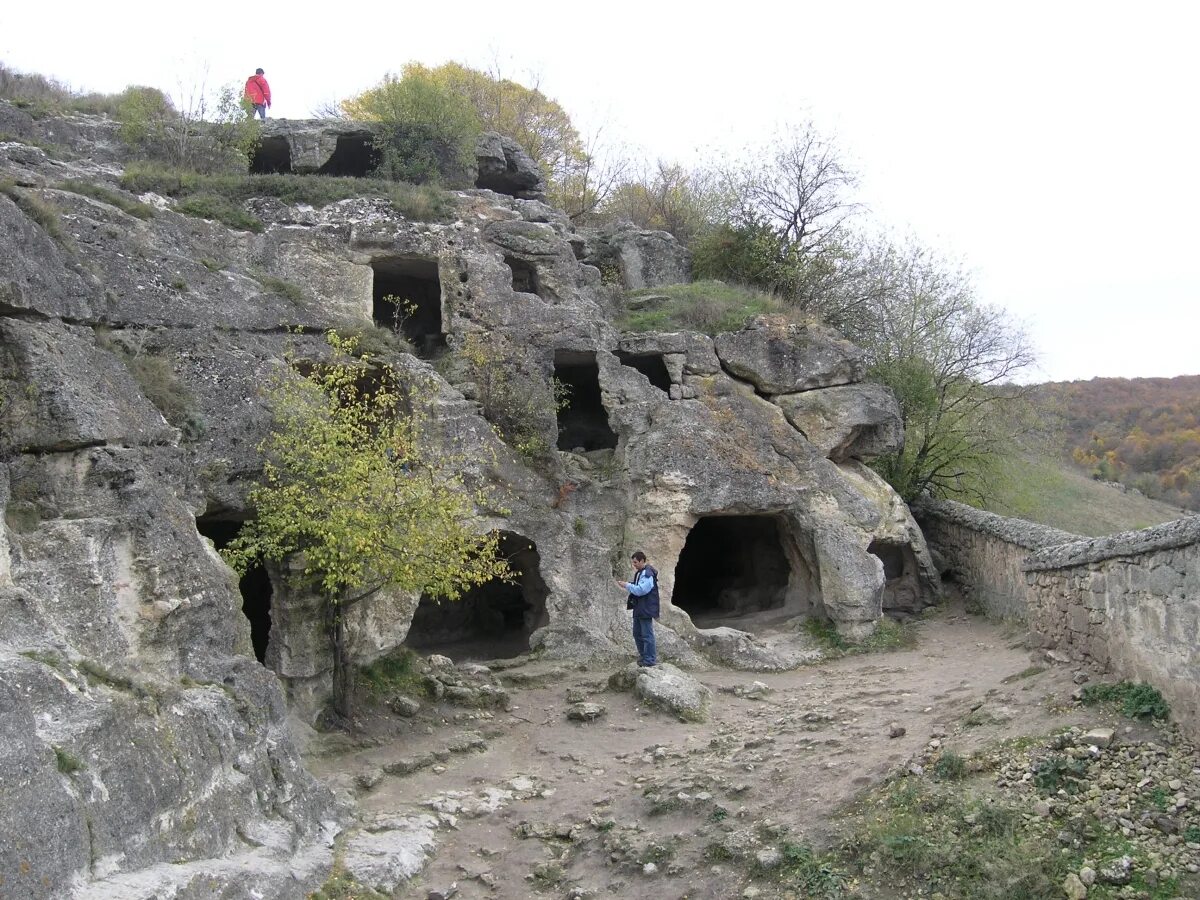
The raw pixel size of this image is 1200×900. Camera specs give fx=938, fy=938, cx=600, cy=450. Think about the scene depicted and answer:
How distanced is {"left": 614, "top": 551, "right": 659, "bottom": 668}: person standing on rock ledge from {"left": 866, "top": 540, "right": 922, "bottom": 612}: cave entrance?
5.90m

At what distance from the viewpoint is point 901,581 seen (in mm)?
16328

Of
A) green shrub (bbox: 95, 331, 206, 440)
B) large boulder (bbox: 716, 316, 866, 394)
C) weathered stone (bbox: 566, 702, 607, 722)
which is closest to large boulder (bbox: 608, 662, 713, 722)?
weathered stone (bbox: 566, 702, 607, 722)

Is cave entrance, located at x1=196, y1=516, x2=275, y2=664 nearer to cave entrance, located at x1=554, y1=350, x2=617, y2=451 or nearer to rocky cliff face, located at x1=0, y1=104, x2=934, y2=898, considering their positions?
rocky cliff face, located at x1=0, y1=104, x2=934, y2=898

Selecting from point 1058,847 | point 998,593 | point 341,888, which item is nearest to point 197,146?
point 341,888

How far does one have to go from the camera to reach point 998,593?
1439 cm

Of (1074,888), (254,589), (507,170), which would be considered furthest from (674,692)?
(507,170)

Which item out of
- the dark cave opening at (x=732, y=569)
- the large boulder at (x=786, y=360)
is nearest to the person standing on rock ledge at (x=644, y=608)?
the dark cave opening at (x=732, y=569)

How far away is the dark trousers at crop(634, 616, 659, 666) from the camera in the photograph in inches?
454

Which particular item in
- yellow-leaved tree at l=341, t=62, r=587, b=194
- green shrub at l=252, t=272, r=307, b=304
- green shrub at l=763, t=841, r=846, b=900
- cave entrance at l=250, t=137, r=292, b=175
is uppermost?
yellow-leaved tree at l=341, t=62, r=587, b=194

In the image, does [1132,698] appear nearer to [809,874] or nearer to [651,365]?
[809,874]

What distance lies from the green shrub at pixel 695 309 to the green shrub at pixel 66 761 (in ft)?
40.2

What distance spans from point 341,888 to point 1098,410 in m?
54.6

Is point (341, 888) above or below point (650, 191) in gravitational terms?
below

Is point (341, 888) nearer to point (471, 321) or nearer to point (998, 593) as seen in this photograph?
point (471, 321)
